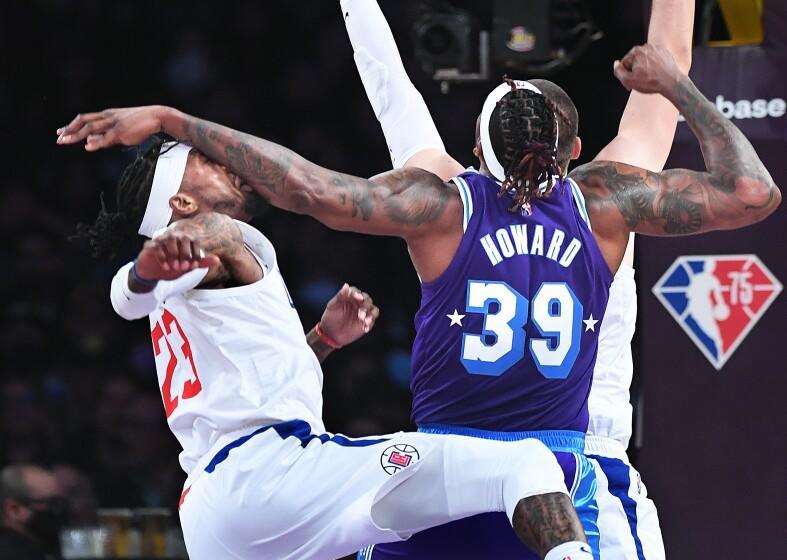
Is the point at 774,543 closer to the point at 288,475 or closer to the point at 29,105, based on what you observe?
the point at 288,475

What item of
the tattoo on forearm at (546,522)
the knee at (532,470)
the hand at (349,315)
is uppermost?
the hand at (349,315)

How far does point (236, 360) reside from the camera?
3.57m

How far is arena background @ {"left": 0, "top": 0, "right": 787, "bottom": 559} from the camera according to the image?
750 cm

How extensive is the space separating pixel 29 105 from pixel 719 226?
17.9 feet

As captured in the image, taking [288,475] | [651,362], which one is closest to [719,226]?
[288,475]

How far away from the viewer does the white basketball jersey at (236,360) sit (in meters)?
3.54

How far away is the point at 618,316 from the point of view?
398cm

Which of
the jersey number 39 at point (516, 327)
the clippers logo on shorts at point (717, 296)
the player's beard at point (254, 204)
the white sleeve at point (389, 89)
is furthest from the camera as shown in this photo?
the clippers logo on shorts at point (717, 296)

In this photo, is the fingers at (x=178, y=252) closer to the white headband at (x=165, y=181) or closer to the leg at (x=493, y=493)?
the white headband at (x=165, y=181)

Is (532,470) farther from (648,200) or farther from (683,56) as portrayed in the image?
(683,56)

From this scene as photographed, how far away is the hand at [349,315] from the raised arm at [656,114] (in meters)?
0.84

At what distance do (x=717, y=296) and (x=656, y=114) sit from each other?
6.39ft

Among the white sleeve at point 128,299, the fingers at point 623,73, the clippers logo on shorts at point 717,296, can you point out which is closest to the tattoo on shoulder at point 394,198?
the white sleeve at point 128,299

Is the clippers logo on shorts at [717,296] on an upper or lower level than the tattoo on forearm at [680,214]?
lower
